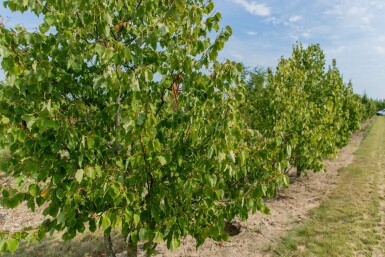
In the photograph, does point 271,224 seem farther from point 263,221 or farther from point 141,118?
point 141,118

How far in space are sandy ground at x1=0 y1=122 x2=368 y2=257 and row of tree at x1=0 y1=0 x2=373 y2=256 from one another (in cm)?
130

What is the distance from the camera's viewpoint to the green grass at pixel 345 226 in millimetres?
6938

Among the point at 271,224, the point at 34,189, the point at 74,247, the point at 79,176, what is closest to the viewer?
the point at 79,176

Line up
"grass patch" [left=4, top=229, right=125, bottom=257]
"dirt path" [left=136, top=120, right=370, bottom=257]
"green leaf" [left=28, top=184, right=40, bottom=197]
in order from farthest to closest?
"grass patch" [left=4, top=229, right=125, bottom=257] < "dirt path" [left=136, top=120, right=370, bottom=257] < "green leaf" [left=28, top=184, right=40, bottom=197]

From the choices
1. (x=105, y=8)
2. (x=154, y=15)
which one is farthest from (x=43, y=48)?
(x=154, y=15)

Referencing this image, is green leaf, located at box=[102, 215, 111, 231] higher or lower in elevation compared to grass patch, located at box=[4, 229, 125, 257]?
higher

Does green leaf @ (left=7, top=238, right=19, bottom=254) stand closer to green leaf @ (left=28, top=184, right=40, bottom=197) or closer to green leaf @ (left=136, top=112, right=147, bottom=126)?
green leaf @ (left=28, top=184, right=40, bottom=197)

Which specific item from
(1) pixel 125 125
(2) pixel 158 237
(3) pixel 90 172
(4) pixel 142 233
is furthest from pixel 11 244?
(1) pixel 125 125

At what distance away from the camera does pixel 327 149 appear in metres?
11.1

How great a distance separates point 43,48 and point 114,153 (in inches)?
64.7

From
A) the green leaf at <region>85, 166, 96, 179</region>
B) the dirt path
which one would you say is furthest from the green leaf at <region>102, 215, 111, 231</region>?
the dirt path

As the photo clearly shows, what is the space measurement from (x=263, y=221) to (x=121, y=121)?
6.85 m

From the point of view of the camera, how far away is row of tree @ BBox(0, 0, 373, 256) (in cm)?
323

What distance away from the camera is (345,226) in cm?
813
